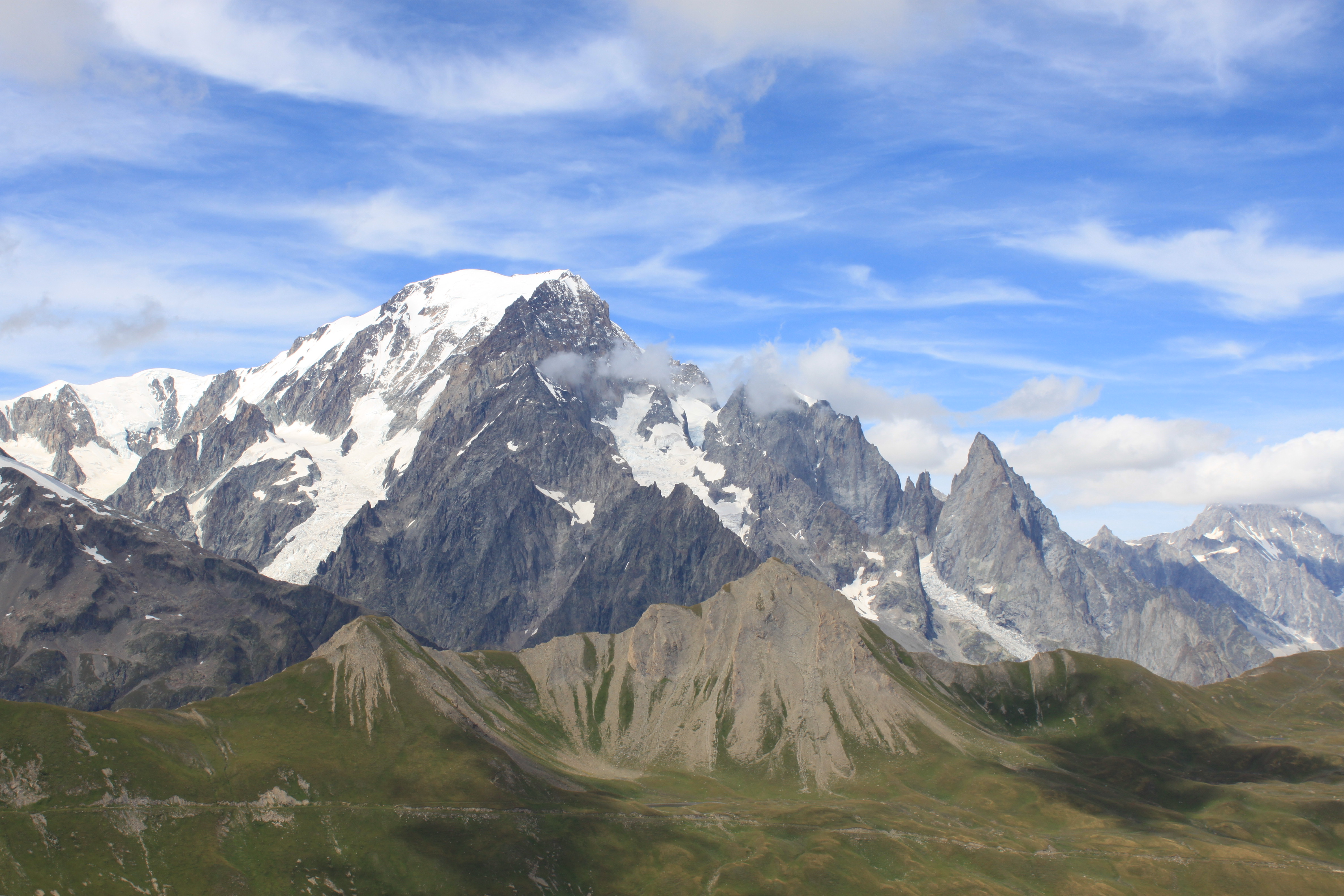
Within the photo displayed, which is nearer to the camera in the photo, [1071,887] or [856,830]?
[1071,887]

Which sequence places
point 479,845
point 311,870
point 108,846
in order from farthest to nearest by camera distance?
point 479,845 < point 311,870 < point 108,846

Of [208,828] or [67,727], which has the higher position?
[67,727]

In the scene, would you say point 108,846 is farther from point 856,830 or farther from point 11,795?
point 856,830

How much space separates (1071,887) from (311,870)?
404 feet

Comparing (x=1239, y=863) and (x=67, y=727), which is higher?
(x=67, y=727)

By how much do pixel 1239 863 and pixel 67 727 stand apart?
196375 millimetres

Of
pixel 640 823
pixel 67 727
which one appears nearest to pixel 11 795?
pixel 67 727

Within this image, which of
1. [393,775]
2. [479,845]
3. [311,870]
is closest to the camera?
[311,870]

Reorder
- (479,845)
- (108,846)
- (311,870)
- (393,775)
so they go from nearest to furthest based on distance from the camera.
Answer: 1. (108,846)
2. (311,870)
3. (479,845)
4. (393,775)

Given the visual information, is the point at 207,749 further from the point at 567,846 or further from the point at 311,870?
the point at 567,846

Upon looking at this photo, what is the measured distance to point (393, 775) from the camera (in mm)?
183250

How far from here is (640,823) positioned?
7215 inches

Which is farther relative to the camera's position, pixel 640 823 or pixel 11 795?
pixel 640 823

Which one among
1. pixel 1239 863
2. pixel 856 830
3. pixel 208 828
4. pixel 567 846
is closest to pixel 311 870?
pixel 208 828
